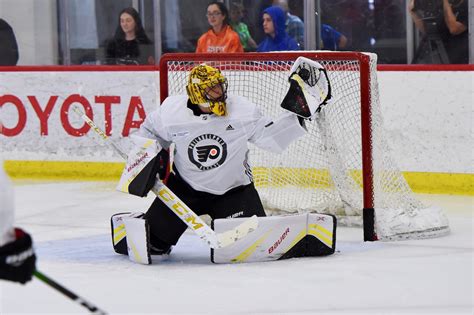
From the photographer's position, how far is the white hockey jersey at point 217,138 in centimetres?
429

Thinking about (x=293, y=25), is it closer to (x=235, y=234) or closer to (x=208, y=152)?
(x=208, y=152)

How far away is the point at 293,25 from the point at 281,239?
2414 millimetres

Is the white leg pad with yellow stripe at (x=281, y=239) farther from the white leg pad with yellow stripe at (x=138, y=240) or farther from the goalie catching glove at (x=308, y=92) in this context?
the goalie catching glove at (x=308, y=92)

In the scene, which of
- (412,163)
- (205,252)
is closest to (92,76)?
(412,163)

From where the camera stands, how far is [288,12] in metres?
6.46

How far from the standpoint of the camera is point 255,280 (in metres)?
3.93

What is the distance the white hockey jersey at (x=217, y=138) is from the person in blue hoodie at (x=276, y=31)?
6.88ft

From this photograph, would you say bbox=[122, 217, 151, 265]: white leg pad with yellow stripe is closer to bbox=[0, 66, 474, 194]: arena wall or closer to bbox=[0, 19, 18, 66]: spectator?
bbox=[0, 66, 474, 194]: arena wall

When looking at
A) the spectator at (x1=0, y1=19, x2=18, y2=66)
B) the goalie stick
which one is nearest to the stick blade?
the goalie stick

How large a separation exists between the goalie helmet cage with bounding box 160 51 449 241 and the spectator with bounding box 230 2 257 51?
123 centimetres

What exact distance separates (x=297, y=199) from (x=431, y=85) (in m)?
1.16

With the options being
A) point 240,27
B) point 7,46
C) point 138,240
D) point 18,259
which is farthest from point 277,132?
point 7,46

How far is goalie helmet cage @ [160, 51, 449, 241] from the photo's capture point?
4.70 m

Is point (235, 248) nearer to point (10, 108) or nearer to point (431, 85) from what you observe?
point (431, 85)
